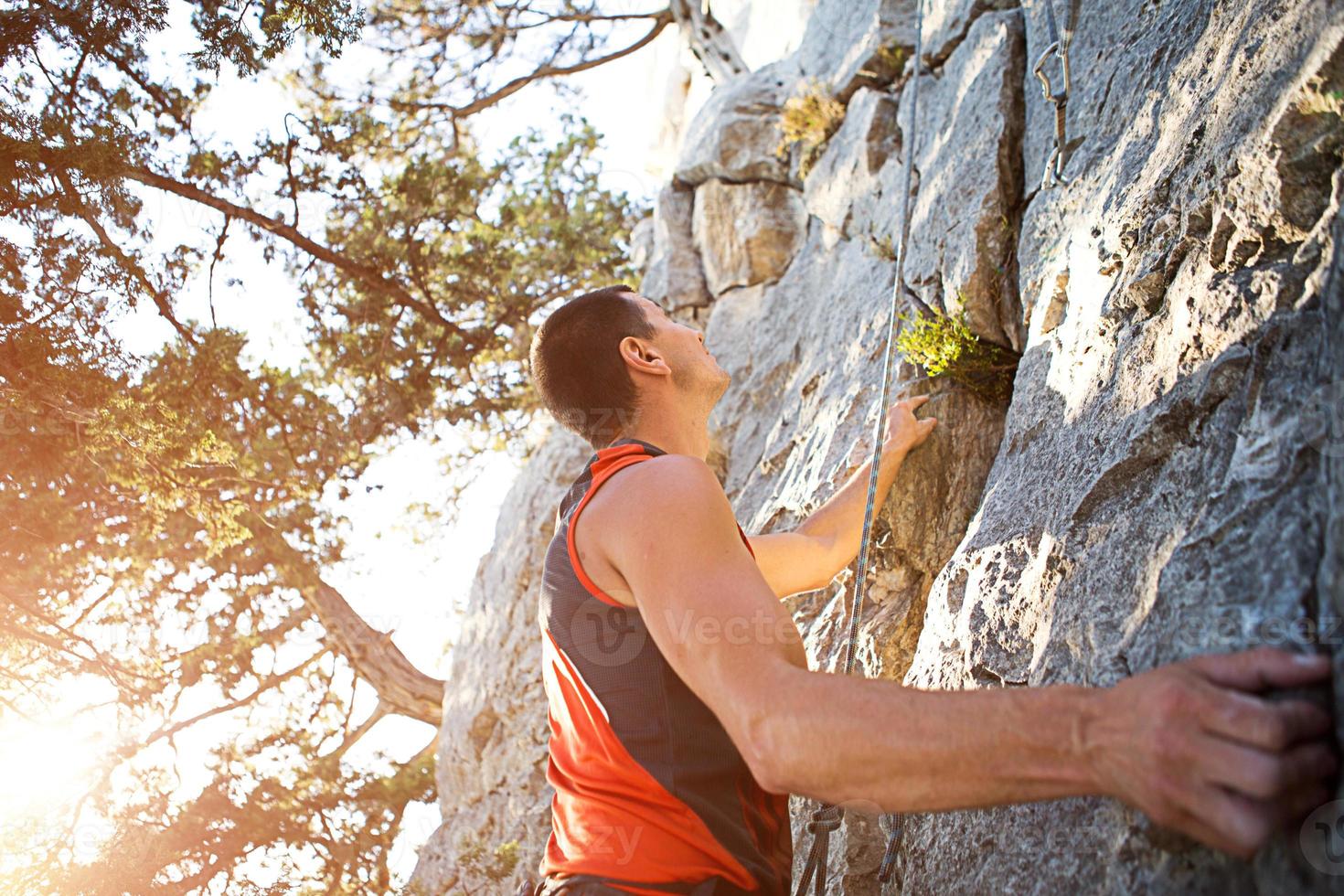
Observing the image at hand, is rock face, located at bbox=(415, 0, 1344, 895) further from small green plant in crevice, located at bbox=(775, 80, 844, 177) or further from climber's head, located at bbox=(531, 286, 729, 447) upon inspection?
climber's head, located at bbox=(531, 286, 729, 447)

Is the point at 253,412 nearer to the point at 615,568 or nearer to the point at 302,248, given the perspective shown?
the point at 302,248

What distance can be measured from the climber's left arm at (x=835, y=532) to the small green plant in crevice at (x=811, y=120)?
3.80 m

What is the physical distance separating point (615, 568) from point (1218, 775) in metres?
1.39

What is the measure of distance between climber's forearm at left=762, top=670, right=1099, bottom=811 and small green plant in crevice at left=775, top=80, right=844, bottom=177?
6.00 m

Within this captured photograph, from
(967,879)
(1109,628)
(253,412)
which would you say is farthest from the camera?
(253,412)

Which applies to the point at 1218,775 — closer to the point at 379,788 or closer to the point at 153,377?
the point at 153,377

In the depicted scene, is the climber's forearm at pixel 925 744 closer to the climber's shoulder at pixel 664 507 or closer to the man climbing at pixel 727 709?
the man climbing at pixel 727 709

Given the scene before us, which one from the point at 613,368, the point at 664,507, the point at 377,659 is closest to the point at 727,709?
the point at 664,507

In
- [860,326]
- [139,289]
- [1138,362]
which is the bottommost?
[1138,362]

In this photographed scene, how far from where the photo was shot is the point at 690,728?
2389 mm

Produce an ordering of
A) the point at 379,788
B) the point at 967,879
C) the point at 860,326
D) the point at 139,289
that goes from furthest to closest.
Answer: the point at 379,788, the point at 139,289, the point at 860,326, the point at 967,879

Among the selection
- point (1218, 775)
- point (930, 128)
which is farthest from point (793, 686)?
point (930, 128)

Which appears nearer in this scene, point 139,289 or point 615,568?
point 615,568

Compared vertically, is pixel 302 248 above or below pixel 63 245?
above
